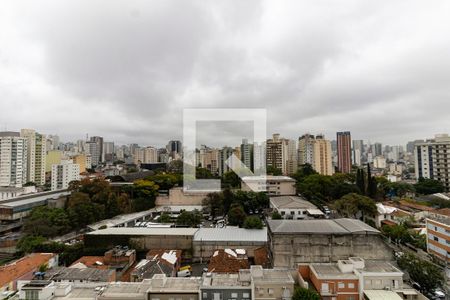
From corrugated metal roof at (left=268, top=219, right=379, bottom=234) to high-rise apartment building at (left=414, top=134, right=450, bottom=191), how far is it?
1576cm

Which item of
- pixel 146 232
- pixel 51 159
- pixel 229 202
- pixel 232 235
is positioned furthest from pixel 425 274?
pixel 51 159

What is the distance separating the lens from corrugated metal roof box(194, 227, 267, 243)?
898 centimetres

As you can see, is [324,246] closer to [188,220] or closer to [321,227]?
[321,227]

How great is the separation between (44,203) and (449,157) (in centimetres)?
2558

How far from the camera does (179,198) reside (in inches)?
591

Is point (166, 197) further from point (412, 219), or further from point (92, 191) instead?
point (412, 219)

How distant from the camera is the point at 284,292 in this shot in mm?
5480

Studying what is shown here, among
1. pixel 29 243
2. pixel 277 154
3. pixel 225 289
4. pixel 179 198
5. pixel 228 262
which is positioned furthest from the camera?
pixel 277 154

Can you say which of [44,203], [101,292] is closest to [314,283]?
[101,292]

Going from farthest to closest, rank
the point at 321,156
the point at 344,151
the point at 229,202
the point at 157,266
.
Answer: the point at 344,151 < the point at 321,156 < the point at 229,202 < the point at 157,266

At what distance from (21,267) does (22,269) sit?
0.49 feet

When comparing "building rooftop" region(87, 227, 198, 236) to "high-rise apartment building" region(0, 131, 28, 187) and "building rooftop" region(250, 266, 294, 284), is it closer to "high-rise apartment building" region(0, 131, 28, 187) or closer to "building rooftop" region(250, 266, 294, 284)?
"building rooftop" region(250, 266, 294, 284)

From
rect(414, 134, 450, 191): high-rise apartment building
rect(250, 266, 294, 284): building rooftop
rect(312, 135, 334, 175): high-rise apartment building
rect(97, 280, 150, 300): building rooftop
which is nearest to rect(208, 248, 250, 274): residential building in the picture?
rect(250, 266, 294, 284): building rooftop

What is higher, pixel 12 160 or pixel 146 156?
pixel 146 156
